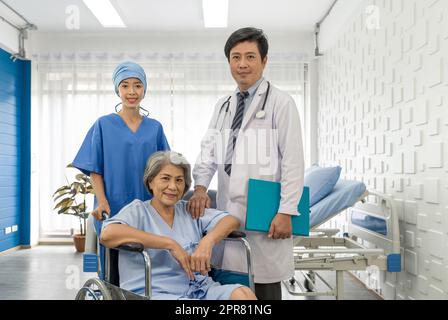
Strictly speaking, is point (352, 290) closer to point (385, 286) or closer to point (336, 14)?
point (385, 286)

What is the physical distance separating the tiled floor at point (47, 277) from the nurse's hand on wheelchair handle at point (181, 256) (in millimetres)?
1787

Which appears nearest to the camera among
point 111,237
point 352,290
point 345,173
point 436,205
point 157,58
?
point 111,237

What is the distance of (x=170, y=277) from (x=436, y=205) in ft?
4.61

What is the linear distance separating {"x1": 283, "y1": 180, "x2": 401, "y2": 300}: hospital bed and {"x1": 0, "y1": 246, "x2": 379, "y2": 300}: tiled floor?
0.53 metres

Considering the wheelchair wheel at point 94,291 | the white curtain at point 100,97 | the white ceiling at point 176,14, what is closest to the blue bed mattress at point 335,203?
the wheelchair wheel at point 94,291

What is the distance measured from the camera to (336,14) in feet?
14.0

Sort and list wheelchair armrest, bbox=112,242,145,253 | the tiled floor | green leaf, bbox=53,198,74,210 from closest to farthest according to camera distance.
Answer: wheelchair armrest, bbox=112,242,145,253
the tiled floor
green leaf, bbox=53,198,74,210

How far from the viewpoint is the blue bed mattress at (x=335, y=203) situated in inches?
104

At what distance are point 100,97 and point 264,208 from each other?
4148mm

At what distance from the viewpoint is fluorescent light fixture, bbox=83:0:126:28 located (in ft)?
14.0

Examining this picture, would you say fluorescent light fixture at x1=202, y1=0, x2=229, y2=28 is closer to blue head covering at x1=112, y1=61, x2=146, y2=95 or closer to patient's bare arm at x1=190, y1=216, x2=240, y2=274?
blue head covering at x1=112, y1=61, x2=146, y2=95

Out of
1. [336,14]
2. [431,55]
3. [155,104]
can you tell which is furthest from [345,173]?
[155,104]

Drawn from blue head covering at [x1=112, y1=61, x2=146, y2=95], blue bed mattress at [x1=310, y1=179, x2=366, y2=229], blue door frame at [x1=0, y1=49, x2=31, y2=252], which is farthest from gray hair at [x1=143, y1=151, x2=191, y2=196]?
blue door frame at [x1=0, y1=49, x2=31, y2=252]

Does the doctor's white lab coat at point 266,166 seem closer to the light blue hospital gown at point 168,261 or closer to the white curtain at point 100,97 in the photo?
the light blue hospital gown at point 168,261
